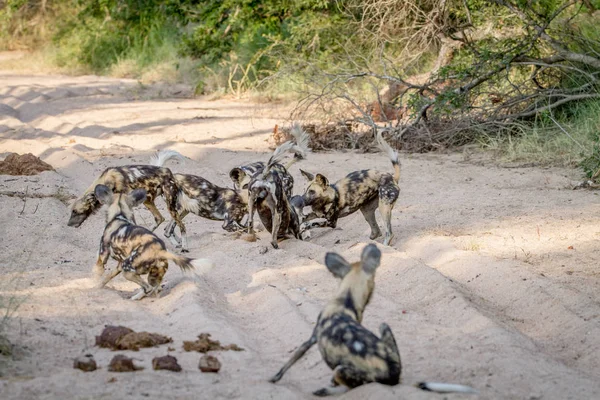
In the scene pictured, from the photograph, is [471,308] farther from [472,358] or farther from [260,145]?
[260,145]

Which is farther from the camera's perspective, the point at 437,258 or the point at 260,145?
the point at 260,145

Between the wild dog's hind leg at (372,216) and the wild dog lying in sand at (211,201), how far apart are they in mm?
1145

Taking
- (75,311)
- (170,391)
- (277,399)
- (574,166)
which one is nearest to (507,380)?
(277,399)

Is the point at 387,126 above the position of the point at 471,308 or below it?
below

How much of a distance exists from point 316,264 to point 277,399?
2950mm

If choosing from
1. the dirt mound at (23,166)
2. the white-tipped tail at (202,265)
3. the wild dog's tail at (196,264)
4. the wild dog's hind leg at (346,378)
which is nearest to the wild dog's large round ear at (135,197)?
the wild dog's tail at (196,264)

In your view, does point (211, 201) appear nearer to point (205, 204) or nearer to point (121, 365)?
point (205, 204)

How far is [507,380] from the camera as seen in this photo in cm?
405

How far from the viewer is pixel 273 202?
7.57 metres

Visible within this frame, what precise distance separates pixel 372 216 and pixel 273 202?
45.1 inches

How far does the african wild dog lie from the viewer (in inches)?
280

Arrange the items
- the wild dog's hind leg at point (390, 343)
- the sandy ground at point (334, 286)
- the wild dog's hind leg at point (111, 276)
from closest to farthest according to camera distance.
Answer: the wild dog's hind leg at point (390, 343) < the sandy ground at point (334, 286) < the wild dog's hind leg at point (111, 276)

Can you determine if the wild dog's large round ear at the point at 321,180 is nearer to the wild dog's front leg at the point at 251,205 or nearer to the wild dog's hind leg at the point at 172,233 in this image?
the wild dog's front leg at the point at 251,205

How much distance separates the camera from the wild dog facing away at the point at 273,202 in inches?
298
